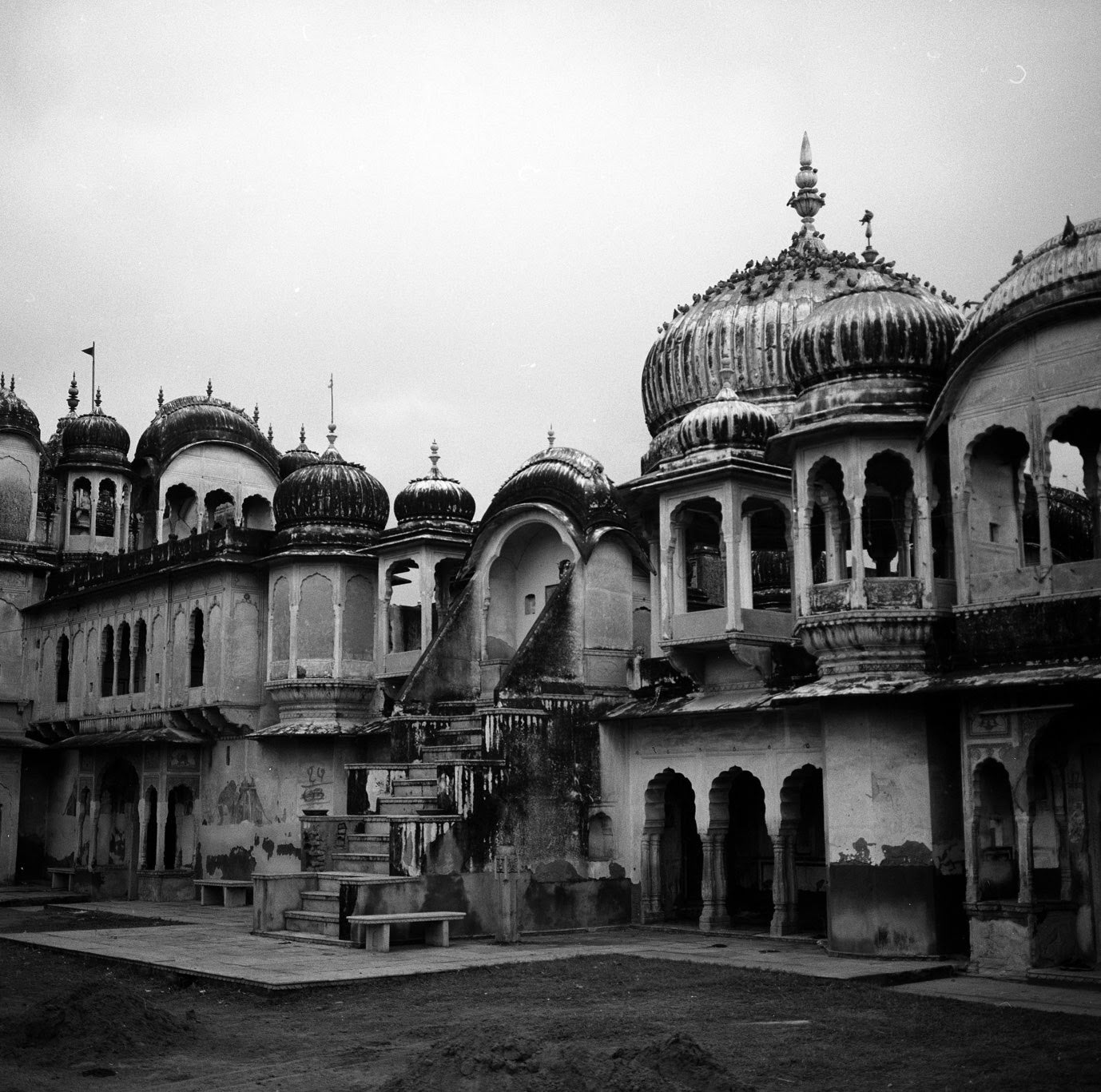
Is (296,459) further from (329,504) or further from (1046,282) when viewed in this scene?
(1046,282)

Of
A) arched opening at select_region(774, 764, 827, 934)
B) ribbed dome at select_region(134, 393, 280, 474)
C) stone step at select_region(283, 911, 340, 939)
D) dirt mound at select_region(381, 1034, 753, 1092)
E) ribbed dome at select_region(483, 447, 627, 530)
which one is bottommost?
dirt mound at select_region(381, 1034, 753, 1092)

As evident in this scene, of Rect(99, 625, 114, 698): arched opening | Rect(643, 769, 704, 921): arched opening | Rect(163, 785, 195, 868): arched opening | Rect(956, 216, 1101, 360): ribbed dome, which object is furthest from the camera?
Rect(99, 625, 114, 698): arched opening

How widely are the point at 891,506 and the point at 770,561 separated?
12.0 feet

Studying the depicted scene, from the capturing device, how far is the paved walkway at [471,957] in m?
13.8

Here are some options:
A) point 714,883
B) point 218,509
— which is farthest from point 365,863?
point 218,509

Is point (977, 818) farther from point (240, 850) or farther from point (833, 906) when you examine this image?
point (240, 850)

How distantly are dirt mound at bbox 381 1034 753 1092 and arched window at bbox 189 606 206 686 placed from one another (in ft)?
65.1

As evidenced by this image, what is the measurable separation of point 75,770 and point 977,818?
Result: 72.2ft

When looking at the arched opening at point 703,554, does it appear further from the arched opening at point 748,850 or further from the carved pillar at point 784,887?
the carved pillar at point 784,887

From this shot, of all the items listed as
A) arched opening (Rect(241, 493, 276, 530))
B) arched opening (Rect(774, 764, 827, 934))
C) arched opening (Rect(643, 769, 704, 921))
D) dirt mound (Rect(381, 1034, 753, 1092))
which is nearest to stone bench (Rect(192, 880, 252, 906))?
arched opening (Rect(643, 769, 704, 921))

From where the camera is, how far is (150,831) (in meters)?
29.0

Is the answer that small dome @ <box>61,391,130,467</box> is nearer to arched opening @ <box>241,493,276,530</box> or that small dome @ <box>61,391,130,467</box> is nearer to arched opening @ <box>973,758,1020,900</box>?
arched opening @ <box>241,493,276,530</box>

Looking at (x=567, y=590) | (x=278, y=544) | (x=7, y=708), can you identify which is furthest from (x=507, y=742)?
(x=7, y=708)

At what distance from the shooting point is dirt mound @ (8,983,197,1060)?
36.2 ft
